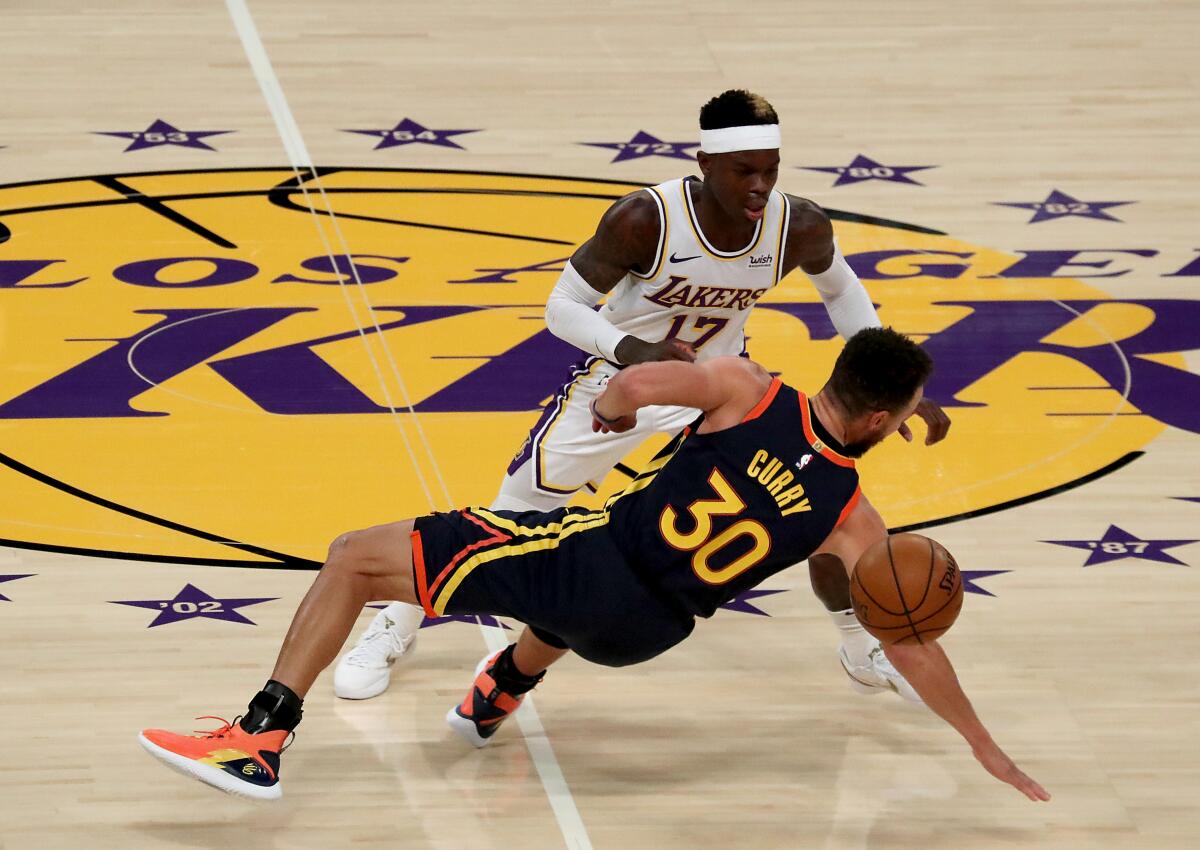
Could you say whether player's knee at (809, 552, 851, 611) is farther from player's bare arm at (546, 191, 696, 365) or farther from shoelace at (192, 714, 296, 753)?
shoelace at (192, 714, 296, 753)

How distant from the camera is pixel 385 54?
37.0 ft

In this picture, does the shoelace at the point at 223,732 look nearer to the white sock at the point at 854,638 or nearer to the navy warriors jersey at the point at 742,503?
the navy warriors jersey at the point at 742,503

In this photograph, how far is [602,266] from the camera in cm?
509

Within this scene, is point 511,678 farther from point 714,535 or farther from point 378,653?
point 714,535

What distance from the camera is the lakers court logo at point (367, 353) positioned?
6422mm

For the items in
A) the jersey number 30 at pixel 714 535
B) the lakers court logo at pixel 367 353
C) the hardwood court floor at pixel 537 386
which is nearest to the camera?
the jersey number 30 at pixel 714 535

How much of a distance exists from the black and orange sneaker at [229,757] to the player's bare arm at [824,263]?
194 centimetres

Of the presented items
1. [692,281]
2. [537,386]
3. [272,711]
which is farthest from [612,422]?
[537,386]

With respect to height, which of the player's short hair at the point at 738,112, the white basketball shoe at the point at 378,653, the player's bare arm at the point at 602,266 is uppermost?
the player's short hair at the point at 738,112

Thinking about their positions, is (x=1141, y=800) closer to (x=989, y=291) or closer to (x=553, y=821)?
(x=553, y=821)

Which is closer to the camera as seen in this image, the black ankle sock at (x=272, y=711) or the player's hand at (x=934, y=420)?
the black ankle sock at (x=272, y=711)

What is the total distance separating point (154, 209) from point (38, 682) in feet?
13.4

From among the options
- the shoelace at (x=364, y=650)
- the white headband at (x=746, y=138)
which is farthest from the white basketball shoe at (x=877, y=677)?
the white headband at (x=746, y=138)

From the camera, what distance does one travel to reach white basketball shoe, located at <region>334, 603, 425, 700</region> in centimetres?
525
